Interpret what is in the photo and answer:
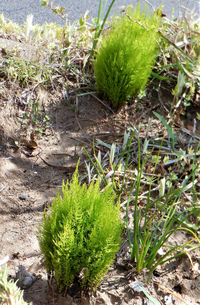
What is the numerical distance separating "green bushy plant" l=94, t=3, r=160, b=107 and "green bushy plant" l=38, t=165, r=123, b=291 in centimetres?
138

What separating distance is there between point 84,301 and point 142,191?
96cm

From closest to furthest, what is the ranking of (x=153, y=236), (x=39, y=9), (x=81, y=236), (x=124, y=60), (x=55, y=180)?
(x=81, y=236), (x=153, y=236), (x=55, y=180), (x=124, y=60), (x=39, y=9)

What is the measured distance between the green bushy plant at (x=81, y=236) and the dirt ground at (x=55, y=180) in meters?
0.23

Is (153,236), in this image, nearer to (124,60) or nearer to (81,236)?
(81,236)

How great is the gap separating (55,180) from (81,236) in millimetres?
1007

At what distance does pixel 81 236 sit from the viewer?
56.5 inches

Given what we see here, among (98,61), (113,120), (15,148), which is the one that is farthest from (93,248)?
(98,61)

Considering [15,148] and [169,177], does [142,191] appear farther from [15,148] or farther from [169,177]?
[15,148]

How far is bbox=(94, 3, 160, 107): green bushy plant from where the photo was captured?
8.57 ft

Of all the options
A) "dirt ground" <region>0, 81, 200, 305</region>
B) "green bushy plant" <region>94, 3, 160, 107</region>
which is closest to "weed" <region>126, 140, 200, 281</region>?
"dirt ground" <region>0, 81, 200, 305</region>

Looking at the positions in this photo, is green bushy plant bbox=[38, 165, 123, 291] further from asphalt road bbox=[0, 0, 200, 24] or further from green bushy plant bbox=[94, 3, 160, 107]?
asphalt road bbox=[0, 0, 200, 24]

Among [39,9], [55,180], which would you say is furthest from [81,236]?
[39,9]

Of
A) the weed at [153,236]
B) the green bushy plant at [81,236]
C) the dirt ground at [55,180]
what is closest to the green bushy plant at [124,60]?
the dirt ground at [55,180]

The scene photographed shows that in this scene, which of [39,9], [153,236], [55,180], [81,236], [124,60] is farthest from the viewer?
[39,9]
